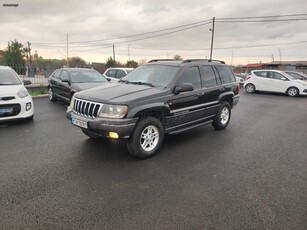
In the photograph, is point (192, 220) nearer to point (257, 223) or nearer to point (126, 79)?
point (257, 223)

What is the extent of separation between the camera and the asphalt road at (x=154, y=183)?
2746 millimetres

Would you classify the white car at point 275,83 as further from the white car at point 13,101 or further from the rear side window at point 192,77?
the white car at point 13,101

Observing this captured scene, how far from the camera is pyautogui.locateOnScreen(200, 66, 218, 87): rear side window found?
5.79 m

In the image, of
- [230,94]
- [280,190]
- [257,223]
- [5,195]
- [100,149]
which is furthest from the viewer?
[230,94]

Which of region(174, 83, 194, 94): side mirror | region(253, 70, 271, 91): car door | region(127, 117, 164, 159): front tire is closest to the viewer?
region(127, 117, 164, 159): front tire

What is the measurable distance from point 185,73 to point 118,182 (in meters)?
2.81

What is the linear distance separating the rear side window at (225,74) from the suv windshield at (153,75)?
1.88 m

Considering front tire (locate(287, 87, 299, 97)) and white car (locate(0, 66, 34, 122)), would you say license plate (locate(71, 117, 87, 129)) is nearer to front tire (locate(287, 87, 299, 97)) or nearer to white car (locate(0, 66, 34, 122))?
white car (locate(0, 66, 34, 122))

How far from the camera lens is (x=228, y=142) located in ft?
18.5

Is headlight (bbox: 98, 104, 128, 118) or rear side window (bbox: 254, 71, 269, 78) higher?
rear side window (bbox: 254, 71, 269, 78)

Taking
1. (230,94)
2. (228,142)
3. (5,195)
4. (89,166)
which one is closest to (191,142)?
(228,142)

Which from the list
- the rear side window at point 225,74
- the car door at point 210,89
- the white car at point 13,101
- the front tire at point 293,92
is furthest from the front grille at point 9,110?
the front tire at point 293,92

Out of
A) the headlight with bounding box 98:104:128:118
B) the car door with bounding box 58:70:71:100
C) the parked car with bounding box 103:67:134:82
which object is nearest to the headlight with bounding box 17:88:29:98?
the car door with bounding box 58:70:71:100

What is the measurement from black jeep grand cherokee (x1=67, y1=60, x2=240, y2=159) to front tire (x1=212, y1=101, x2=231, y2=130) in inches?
3.6
